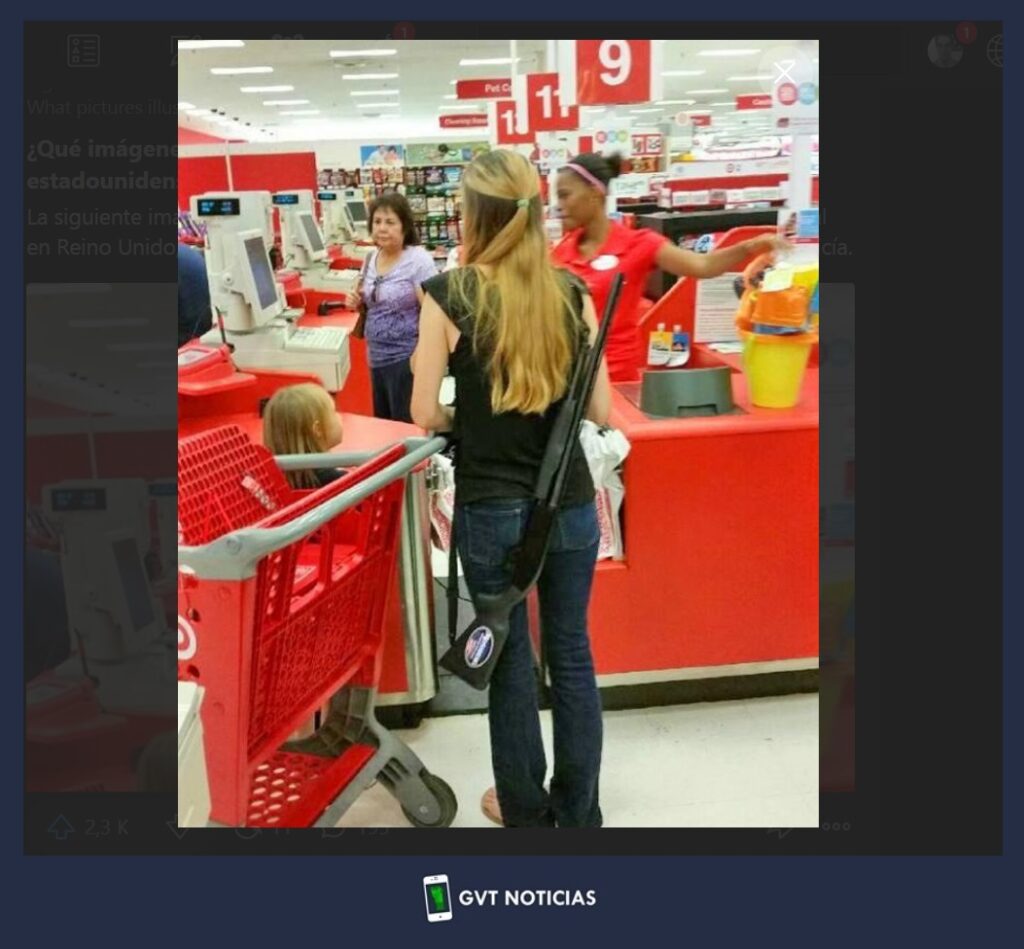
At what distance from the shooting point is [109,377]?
Result: 1.00 metres

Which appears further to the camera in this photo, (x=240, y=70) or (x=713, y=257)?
(x=240, y=70)

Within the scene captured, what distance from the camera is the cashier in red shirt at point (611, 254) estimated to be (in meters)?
2.61

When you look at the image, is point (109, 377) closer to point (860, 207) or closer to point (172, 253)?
point (172, 253)

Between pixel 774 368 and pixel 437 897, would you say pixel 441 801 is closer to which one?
pixel 437 897

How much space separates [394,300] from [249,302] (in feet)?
1.69

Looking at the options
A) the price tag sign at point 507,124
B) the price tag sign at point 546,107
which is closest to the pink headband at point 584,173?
the price tag sign at point 546,107

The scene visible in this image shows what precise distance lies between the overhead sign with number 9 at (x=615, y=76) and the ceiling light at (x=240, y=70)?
32.1 feet

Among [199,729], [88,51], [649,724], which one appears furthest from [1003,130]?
[649,724]

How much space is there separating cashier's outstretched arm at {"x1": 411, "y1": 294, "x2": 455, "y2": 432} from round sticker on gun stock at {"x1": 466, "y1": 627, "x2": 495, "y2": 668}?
0.33m

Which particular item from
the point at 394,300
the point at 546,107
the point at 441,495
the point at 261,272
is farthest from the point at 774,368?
the point at 546,107

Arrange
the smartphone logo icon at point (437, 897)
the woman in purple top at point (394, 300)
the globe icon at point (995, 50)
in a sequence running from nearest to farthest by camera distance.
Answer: the globe icon at point (995, 50)
the smartphone logo icon at point (437, 897)
the woman in purple top at point (394, 300)

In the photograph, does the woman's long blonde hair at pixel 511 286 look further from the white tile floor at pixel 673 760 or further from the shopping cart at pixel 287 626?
the white tile floor at pixel 673 760

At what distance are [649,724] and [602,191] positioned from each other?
1.35 meters

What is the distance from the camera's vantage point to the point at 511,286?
1.44 m
